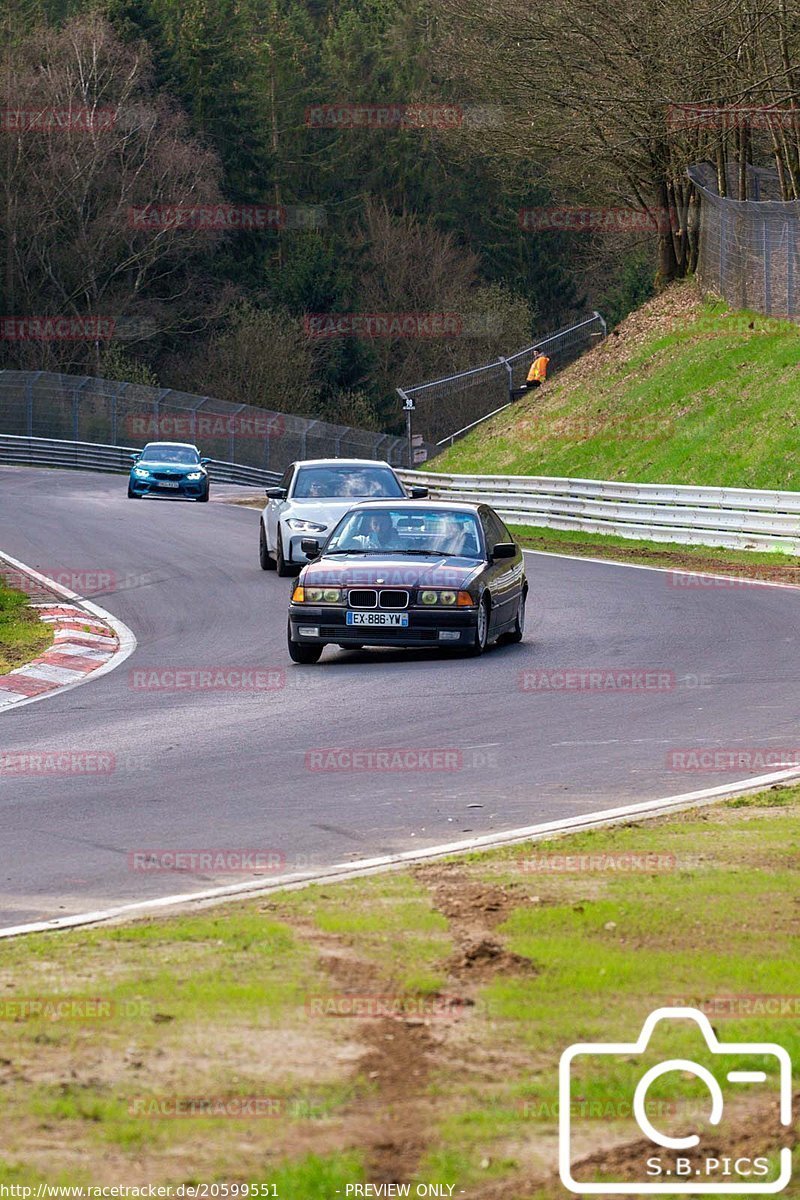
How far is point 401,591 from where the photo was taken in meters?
15.3

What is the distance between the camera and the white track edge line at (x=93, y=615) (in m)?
13.9

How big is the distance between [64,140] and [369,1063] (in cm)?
6697

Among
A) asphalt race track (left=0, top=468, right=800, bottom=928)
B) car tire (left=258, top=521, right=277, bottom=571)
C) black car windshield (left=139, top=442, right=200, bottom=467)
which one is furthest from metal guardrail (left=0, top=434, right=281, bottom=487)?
asphalt race track (left=0, top=468, right=800, bottom=928)

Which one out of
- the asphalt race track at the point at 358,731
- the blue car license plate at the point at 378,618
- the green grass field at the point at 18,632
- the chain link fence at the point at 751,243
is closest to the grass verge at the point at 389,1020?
the asphalt race track at the point at 358,731

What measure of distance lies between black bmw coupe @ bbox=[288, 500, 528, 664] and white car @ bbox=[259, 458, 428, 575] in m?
5.46

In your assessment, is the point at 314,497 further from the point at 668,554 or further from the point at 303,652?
the point at 303,652

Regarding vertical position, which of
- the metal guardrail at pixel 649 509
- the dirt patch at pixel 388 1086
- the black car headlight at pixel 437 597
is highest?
the dirt patch at pixel 388 1086

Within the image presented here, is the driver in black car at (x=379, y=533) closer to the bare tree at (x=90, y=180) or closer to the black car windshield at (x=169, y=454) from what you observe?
the black car windshield at (x=169, y=454)

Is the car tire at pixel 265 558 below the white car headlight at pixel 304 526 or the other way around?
below

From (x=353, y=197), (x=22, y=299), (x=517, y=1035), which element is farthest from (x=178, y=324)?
(x=517, y=1035)

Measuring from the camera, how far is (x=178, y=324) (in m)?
75.4

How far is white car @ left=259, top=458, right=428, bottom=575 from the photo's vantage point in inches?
869

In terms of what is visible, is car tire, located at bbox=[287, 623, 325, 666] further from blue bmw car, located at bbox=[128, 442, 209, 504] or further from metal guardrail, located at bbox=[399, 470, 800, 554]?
blue bmw car, located at bbox=[128, 442, 209, 504]

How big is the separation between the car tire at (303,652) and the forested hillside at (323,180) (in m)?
27.5
